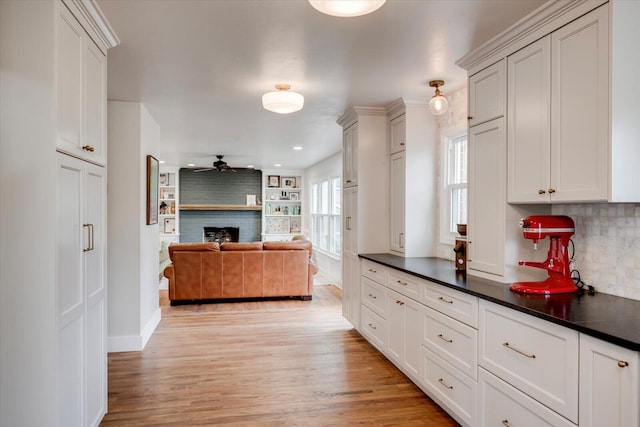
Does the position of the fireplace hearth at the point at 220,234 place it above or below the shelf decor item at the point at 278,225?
below

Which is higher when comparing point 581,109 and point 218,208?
point 581,109

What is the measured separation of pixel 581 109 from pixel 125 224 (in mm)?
3692

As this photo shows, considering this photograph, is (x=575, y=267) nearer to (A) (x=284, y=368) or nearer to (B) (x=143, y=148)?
(A) (x=284, y=368)

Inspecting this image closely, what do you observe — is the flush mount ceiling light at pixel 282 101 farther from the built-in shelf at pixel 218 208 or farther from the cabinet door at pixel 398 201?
the built-in shelf at pixel 218 208

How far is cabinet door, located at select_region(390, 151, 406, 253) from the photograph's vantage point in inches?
156

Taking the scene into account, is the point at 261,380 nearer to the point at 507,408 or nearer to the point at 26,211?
the point at 507,408

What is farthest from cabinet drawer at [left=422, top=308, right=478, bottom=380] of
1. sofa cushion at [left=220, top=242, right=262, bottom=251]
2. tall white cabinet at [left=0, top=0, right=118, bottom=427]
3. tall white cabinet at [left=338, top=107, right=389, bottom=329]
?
sofa cushion at [left=220, top=242, right=262, bottom=251]

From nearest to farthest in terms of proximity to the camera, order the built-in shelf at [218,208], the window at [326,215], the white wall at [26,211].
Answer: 1. the white wall at [26,211]
2. the window at [326,215]
3. the built-in shelf at [218,208]

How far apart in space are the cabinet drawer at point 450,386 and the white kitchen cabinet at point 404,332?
142 millimetres

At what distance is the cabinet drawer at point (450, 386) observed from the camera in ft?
7.67

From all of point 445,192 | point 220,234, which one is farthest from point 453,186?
point 220,234

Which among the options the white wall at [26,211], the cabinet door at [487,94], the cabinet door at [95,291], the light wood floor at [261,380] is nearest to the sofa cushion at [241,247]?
the light wood floor at [261,380]

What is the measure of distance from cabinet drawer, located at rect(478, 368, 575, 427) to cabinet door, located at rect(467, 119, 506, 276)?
689 millimetres

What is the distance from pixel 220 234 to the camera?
10.1 m
